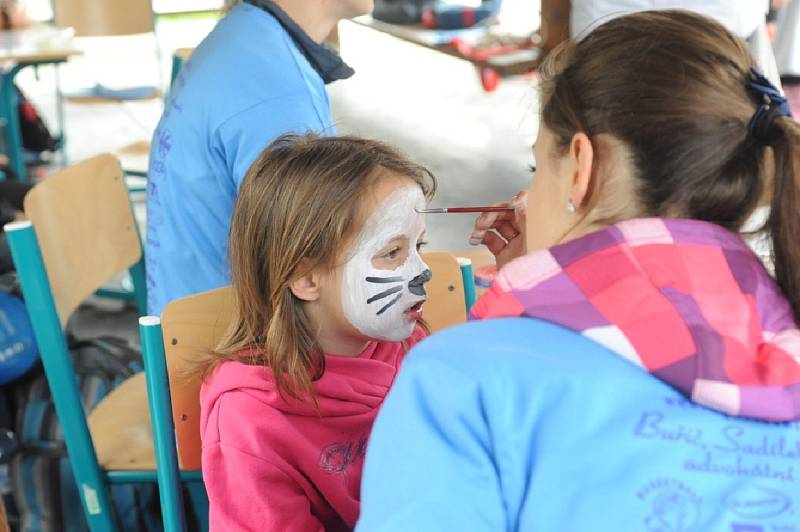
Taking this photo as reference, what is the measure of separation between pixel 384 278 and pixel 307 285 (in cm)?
10

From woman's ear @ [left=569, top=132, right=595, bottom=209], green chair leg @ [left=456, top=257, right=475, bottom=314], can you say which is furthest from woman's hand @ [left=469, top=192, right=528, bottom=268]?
woman's ear @ [left=569, top=132, right=595, bottom=209]

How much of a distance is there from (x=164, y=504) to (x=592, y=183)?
2.79 feet

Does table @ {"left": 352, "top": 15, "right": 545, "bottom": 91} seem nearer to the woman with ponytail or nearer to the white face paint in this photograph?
the white face paint

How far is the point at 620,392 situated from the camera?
66 cm

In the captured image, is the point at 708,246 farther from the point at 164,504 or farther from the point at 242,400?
the point at 164,504

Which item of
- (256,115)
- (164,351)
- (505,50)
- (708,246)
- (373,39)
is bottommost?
(373,39)

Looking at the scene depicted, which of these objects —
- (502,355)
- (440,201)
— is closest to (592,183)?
(502,355)

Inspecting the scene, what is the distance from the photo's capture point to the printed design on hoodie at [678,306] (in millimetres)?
658

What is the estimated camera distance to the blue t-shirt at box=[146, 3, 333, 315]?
1.48 meters

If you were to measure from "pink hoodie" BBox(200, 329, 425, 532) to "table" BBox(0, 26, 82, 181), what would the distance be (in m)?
2.83

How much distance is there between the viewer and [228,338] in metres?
1.26

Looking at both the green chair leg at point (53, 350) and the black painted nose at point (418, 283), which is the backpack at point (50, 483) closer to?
the green chair leg at point (53, 350)

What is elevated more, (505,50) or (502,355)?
(502,355)

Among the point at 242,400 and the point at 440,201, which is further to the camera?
the point at 440,201
